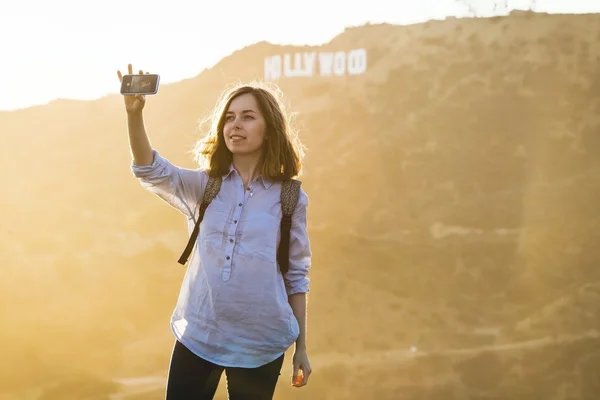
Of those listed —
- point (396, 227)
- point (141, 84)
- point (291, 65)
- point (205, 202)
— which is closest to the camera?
point (141, 84)

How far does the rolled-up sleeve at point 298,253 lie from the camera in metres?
1.19

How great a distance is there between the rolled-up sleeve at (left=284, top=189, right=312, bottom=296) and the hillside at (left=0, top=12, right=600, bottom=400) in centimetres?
258

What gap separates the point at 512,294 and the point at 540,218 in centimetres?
66

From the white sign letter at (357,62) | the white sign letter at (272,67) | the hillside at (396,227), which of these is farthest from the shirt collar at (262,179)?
the white sign letter at (357,62)

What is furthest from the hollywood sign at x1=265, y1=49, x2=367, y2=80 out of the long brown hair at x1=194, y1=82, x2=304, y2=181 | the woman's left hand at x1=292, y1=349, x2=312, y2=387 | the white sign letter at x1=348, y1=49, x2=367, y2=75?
the woman's left hand at x1=292, y1=349, x2=312, y2=387

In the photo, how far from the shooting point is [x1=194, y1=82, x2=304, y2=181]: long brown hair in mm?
1213

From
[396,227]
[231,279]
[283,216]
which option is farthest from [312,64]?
[231,279]

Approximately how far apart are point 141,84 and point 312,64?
342 centimetres

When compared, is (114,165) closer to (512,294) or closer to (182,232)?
(182,232)

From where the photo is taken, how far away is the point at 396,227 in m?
4.18

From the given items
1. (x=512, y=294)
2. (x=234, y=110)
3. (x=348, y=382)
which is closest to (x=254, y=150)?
(x=234, y=110)

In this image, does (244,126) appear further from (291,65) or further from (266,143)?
(291,65)

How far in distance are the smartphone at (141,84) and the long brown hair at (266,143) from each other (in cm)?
21

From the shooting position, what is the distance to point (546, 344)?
3873 mm
